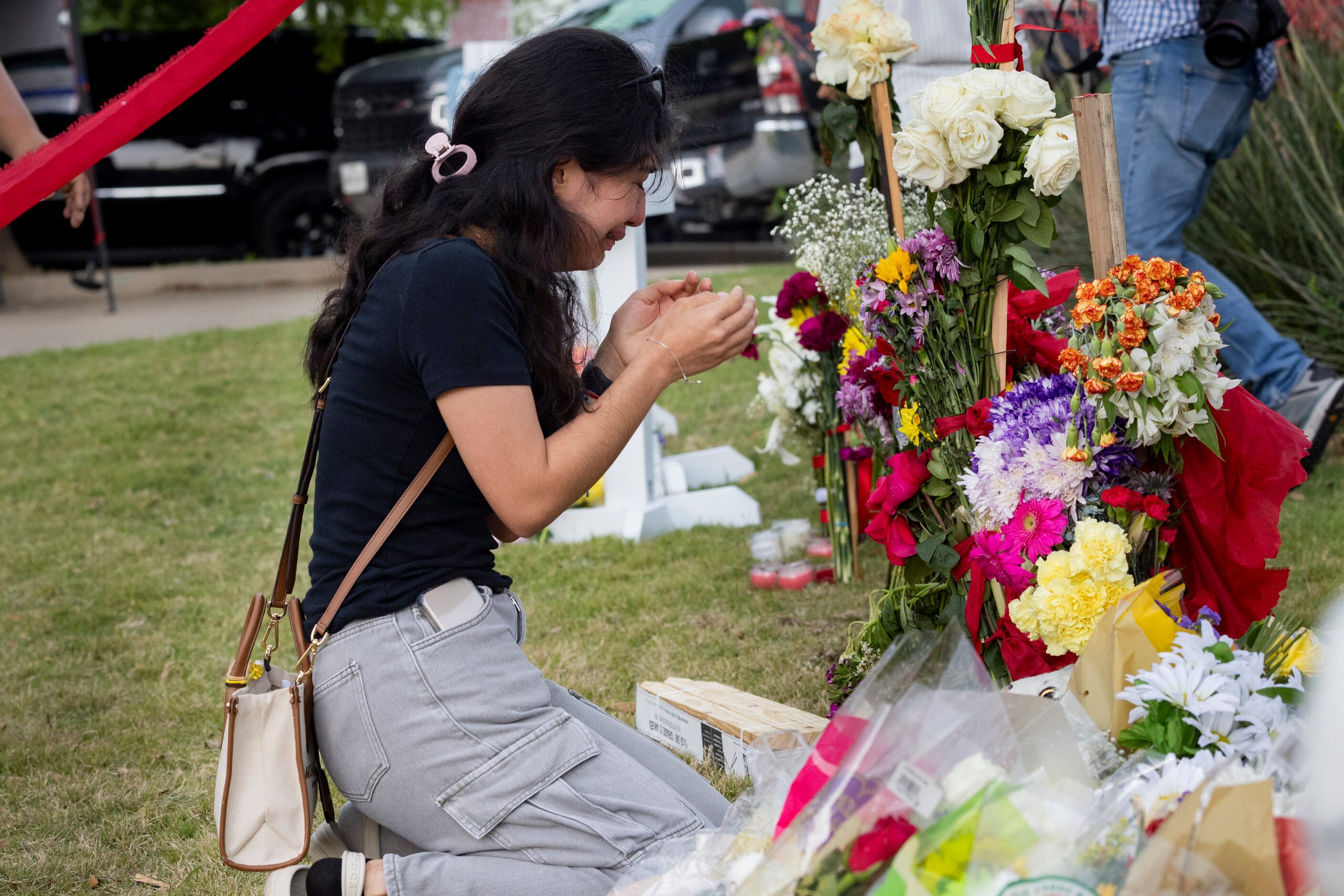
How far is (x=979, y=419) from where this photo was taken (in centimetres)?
199

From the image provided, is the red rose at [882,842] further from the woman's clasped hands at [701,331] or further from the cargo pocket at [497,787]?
the woman's clasped hands at [701,331]

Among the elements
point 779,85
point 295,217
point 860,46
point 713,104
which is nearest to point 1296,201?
point 860,46

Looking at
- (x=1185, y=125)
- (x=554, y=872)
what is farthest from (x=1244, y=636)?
(x=1185, y=125)

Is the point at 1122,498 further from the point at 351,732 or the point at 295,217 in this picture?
the point at 295,217

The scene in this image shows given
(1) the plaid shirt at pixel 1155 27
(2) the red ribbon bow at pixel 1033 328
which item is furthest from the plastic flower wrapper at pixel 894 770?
(1) the plaid shirt at pixel 1155 27

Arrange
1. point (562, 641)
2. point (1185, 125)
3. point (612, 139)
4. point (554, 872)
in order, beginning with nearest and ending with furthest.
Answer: point (554, 872) < point (612, 139) < point (562, 641) < point (1185, 125)

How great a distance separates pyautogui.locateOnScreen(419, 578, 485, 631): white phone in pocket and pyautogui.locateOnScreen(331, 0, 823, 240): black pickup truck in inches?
205

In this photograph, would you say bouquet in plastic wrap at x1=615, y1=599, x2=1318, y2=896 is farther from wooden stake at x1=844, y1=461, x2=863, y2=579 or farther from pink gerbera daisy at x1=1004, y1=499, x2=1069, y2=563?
wooden stake at x1=844, y1=461, x2=863, y2=579

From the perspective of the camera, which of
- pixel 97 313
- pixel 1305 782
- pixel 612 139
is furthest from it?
pixel 97 313

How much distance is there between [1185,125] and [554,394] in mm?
2546

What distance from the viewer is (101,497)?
A: 4785mm

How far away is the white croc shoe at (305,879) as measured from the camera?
5.11ft

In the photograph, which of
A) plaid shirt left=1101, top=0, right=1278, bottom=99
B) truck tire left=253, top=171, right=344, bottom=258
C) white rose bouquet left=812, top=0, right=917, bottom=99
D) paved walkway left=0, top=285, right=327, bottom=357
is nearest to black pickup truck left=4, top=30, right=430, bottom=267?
truck tire left=253, top=171, right=344, bottom=258

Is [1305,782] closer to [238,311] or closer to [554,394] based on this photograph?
[554,394]
